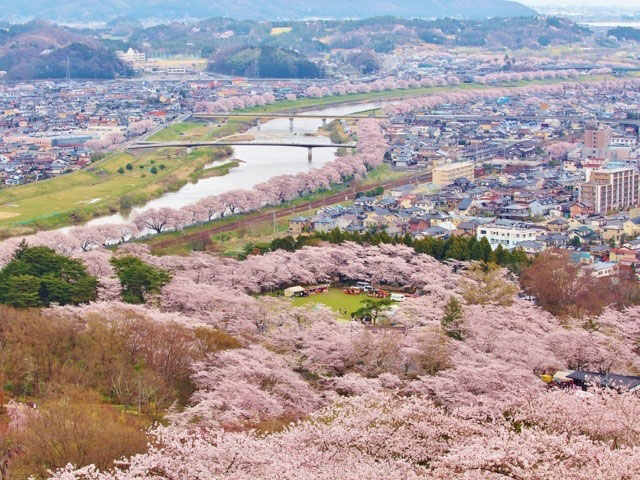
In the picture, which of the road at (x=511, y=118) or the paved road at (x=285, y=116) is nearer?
the road at (x=511, y=118)

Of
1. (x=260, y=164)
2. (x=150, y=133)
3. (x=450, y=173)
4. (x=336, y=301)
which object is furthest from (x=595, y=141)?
(x=336, y=301)

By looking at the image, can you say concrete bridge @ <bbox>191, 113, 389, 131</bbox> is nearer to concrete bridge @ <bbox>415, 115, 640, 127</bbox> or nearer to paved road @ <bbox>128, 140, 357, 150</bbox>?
concrete bridge @ <bbox>415, 115, 640, 127</bbox>

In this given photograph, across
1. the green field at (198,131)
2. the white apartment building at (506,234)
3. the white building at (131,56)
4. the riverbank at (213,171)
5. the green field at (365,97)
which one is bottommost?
the green field at (365,97)

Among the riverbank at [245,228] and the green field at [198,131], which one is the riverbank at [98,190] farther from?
the riverbank at [245,228]

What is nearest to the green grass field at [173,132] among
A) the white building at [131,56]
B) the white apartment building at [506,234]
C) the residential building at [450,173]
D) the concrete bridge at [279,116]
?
the concrete bridge at [279,116]

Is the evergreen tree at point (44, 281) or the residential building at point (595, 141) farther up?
the evergreen tree at point (44, 281)

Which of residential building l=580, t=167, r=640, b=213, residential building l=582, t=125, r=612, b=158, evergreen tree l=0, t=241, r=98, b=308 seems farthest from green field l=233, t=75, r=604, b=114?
evergreen tree l=0, t=241, r=98, b=308

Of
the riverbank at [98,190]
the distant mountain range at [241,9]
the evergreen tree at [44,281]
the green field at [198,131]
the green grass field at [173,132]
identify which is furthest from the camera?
the distant mountain range at [241,9]

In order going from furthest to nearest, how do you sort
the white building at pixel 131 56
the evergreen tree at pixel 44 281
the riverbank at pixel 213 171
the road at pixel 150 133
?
the white building at pixel 131 56 → the road at pixel 150 133 → the riverbank at pixel 213 171 → the evergreen tree at pixel 44 281
